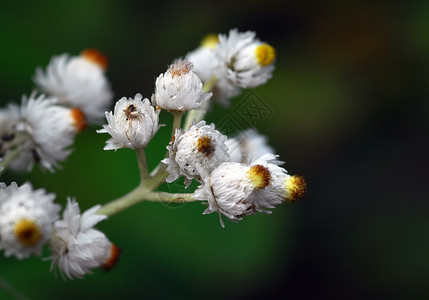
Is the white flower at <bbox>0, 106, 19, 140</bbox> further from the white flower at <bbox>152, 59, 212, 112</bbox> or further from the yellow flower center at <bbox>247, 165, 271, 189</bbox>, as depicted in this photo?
the yellow flower center at <bbox>247, 165, 271, 189</bbox>

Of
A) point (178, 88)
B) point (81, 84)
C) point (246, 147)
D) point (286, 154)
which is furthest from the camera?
point (286, 154)

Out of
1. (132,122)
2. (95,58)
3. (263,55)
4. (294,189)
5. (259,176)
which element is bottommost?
(294,189)

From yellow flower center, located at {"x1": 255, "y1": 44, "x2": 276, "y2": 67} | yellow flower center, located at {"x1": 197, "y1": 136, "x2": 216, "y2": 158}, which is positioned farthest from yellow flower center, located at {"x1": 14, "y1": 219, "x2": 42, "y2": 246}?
yellow flower center, located at {"x1": 255, "y1": 44, "x2": 276, "y2": 67}

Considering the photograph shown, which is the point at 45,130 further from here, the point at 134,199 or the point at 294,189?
the point at 294,189

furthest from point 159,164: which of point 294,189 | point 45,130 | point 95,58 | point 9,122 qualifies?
point 95,58

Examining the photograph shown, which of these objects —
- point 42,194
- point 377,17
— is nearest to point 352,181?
point 377,17

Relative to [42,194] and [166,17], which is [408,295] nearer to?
[166,17]
